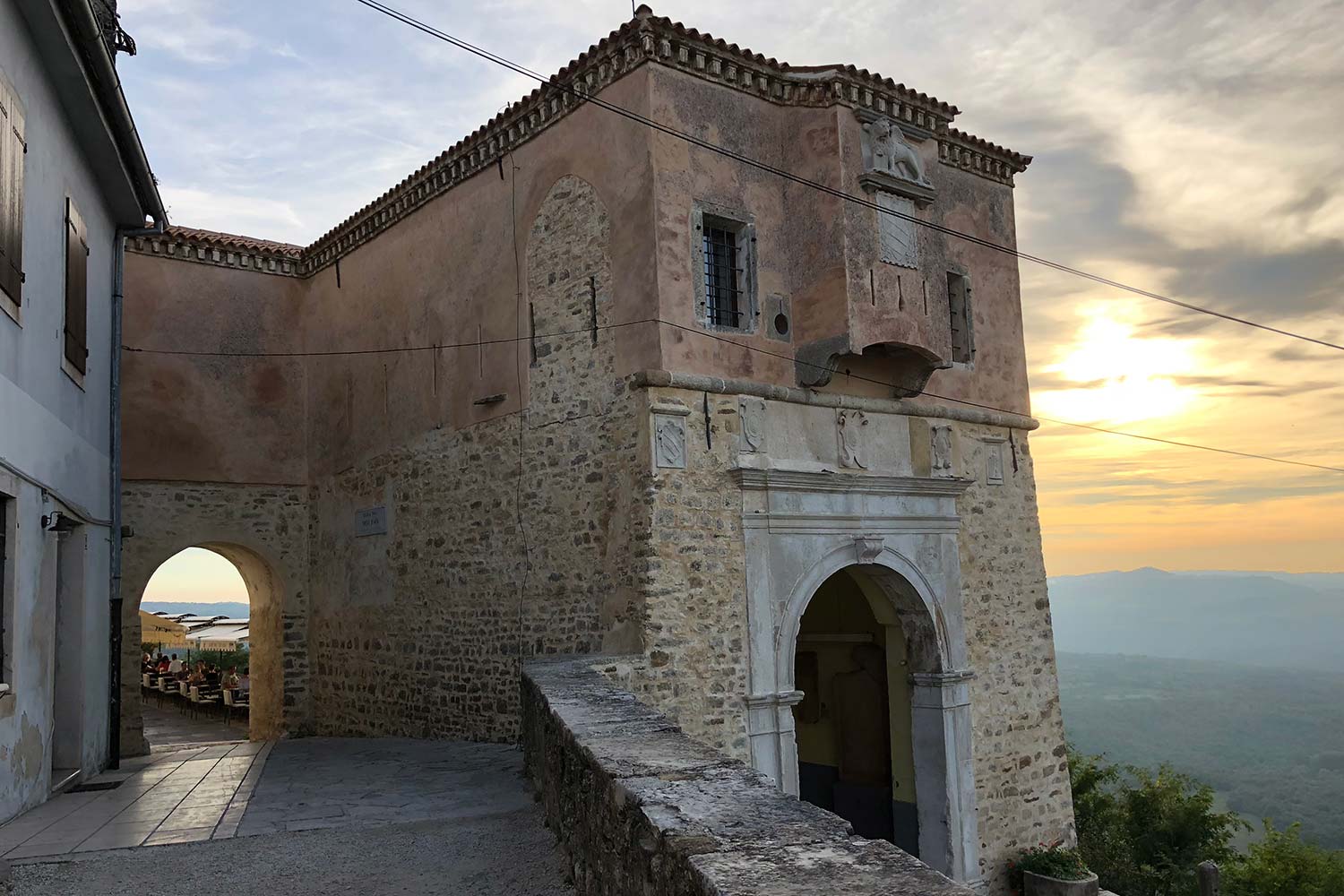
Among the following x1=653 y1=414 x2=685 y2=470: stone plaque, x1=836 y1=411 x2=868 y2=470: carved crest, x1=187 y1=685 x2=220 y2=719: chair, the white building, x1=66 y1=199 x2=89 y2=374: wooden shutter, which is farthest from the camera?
x1=187 y1=685 x2=220 y2=719: chair

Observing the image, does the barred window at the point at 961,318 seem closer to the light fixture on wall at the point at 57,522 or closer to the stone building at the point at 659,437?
the stone building at the point at 659,437

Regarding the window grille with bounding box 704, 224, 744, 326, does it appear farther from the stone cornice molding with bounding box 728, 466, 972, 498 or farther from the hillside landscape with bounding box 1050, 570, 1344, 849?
the hillside landscape with bounding box 1050, 570, 1344, 849

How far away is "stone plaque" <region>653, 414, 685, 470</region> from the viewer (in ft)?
33.5

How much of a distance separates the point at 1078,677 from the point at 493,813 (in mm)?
131153

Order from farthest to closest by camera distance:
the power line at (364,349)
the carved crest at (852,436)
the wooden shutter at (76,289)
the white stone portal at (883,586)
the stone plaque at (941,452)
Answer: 1. the stone plaque at (941,452)
2. the carved crest at (852,436)
3. the power line at (364,349)
4. the white stone portal at (883,586)
5. the wooden shutter at (76,289)

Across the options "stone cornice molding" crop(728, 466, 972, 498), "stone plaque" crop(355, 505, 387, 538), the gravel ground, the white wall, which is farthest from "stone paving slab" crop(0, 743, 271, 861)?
"stone cornice molding" crop(728, 466, 972, 498)

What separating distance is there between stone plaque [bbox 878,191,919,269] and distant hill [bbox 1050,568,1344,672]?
14900 cm

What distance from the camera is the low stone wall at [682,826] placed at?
2.76 metres

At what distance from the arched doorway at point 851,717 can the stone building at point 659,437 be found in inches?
2.3

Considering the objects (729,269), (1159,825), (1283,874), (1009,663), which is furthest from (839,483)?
(1283,874)

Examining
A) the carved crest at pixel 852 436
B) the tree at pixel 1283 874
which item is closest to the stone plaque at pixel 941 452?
the carved crest at pixel 852 436

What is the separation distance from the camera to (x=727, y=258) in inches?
449

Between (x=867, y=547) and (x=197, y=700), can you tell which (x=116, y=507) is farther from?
(x=197, y=700)

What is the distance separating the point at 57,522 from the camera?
8.05 m
